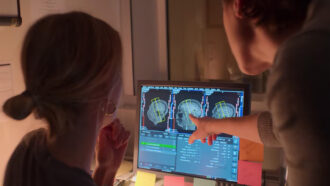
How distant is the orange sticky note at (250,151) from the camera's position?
1228mm

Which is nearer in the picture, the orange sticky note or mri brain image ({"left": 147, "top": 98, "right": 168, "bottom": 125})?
the orange sticky note

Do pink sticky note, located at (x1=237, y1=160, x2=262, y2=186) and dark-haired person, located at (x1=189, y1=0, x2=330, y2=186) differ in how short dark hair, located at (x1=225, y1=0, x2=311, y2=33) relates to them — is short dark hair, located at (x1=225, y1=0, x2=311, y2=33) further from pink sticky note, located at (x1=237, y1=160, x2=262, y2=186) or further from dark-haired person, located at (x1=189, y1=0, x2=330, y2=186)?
pink sticky note, located at (x1=237, y1=160, x2=262, y2=186)

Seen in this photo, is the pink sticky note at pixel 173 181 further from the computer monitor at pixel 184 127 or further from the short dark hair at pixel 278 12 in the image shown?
the short dark hair at pixel 278 12

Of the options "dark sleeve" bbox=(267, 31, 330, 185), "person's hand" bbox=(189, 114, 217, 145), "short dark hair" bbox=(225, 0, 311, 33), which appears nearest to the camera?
"dark sleeve" bbox=(267, 31, 330, 185)

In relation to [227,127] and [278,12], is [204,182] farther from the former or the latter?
[278,12]

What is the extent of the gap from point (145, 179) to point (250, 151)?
16.8 inches

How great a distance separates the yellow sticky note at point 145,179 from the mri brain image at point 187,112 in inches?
9.5

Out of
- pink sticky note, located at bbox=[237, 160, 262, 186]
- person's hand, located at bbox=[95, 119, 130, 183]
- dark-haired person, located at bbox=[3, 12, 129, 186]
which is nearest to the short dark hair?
dark-haired person, located at bbox=[3, 12, 129, 186]

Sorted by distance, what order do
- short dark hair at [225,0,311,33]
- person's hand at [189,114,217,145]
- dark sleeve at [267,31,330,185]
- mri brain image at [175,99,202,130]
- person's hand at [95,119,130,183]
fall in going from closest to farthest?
dark sleeve at [267,31,330,185] < short dark hair at [225,0,311,33] < person's hand at [95,119,130,183] < person's hand at [189,114,217,145] < mri brain image at [175,99,202,130]

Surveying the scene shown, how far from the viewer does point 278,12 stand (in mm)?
702

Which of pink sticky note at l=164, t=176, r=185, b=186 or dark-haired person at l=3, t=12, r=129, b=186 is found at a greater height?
dark-haired person at l=3, t=12, r=129, b=186

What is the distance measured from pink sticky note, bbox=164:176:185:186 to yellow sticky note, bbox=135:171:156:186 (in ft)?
0.17

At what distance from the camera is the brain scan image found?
1.25 metres

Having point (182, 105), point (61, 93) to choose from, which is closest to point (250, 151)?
point (182, 105)
